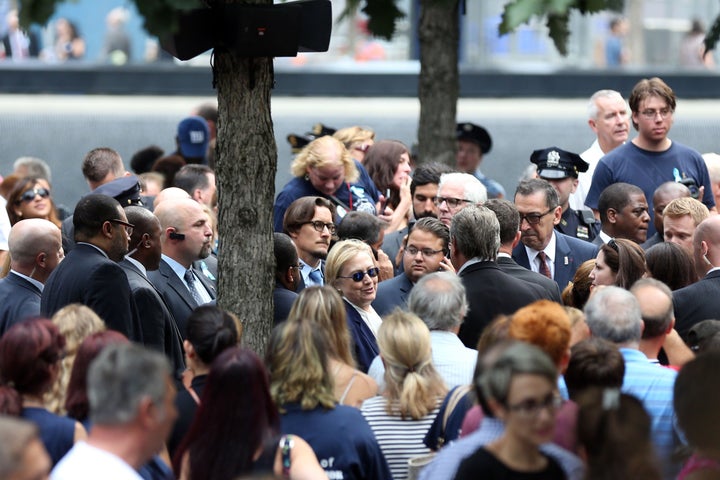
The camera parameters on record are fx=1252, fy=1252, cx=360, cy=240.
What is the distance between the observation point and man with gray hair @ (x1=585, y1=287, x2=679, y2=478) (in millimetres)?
5309

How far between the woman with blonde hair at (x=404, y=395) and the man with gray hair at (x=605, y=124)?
4.96m

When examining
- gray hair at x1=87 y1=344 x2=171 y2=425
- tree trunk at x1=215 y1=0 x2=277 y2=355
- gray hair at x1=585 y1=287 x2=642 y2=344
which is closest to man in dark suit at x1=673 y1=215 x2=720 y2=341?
gray hair at x1=585 y1=287 x2=642 y2=344

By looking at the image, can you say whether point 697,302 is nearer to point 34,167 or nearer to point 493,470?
point 493,470

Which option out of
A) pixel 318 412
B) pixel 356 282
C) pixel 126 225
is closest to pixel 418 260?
pixel 356 282

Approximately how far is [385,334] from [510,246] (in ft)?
7.34

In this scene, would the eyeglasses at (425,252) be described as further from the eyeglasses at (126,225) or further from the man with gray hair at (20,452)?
the man with gray hair at (20,452)

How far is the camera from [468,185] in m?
8.52

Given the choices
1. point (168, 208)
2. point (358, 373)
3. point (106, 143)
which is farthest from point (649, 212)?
Answer: point (106, 143)

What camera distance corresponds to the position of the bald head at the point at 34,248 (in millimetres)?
7504

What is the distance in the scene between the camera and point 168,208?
25.8ft

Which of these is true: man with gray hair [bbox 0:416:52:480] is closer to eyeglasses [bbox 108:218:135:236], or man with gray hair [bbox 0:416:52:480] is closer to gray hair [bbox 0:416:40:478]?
gray hair [bbox 0:416:40:478]

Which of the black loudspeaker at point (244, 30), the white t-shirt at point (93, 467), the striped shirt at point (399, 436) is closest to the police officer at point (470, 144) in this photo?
the black loudspeaker at point (244, 30)

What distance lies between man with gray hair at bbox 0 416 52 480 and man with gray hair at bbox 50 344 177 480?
20 cm

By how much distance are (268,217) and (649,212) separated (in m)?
4.12
